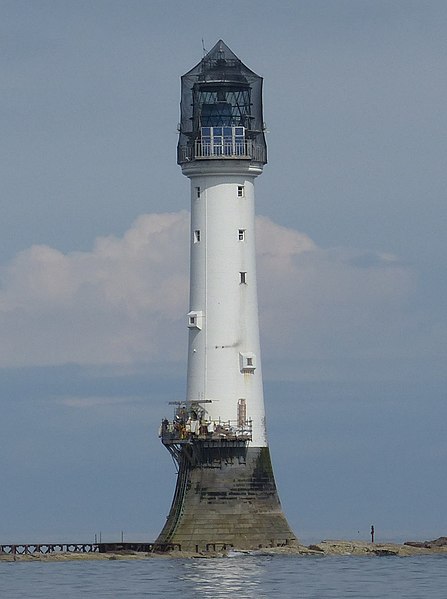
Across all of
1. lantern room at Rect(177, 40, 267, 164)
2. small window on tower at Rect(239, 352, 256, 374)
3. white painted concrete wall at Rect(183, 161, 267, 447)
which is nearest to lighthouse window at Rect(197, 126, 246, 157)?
lantern room at Rect(177, 40, 267, 164)

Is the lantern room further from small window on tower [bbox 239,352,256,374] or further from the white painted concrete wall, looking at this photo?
small window on tower [bbox 239,352,256,374]

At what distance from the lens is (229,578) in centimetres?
8612

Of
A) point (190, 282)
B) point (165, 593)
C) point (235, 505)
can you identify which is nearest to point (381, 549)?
point (235, 505)

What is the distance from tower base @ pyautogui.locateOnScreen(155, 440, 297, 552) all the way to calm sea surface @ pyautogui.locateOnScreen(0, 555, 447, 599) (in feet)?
4.80

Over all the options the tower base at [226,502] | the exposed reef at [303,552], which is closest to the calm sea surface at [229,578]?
the exposed reef at [303,552]

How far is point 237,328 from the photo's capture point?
315 feet

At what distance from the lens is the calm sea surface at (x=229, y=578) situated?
82438mm

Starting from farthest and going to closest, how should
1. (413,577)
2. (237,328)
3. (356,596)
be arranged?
(237,328)
(413,577)
(356,596)

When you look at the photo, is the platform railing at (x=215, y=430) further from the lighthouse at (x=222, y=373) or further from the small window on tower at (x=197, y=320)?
the small window on tower at (x=197, y=320)

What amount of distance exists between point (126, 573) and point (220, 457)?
25.7 ft

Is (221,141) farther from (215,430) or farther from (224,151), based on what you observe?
(215,430)

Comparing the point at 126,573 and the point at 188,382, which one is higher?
the point at 188,382

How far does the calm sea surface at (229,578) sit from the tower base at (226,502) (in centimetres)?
146

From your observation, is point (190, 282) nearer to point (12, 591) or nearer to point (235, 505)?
point (235, 505)
